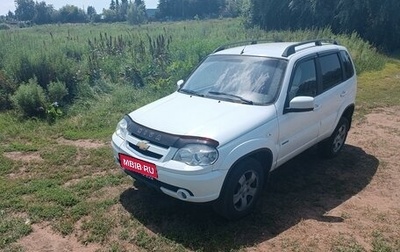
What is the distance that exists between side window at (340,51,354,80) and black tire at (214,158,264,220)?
8.52ft

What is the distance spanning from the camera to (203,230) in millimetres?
3648

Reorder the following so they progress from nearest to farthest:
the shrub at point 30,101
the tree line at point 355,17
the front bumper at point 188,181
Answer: the front bumper at point 188,181 → the shrub at point 30,101 → the tree line at point 355,17

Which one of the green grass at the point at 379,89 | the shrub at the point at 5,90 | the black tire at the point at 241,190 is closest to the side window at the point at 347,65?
the black tire at the point at 241,190

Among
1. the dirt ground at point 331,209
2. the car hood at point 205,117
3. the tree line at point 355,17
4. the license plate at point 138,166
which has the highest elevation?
the tree line at point 355,17

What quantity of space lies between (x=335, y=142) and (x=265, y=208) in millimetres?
2068

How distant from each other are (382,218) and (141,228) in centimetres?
266

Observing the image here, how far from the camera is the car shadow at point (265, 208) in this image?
3.56 meters

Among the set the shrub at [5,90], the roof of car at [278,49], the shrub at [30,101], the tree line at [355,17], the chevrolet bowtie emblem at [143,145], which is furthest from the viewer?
the tree line at [355,17]

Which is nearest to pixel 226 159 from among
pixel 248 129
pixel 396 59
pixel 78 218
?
pixel 248 129

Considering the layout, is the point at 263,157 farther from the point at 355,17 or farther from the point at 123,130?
the point at 355,17

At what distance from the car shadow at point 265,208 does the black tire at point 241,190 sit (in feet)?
0.50

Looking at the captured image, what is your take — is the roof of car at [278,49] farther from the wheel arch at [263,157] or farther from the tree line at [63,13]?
the tree line at [63,13]

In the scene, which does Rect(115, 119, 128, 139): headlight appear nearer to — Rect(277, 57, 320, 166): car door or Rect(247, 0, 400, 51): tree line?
Rect(277, 57, 320, 166): car door

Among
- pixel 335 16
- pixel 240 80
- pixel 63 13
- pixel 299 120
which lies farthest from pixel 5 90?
pixel 63 13
